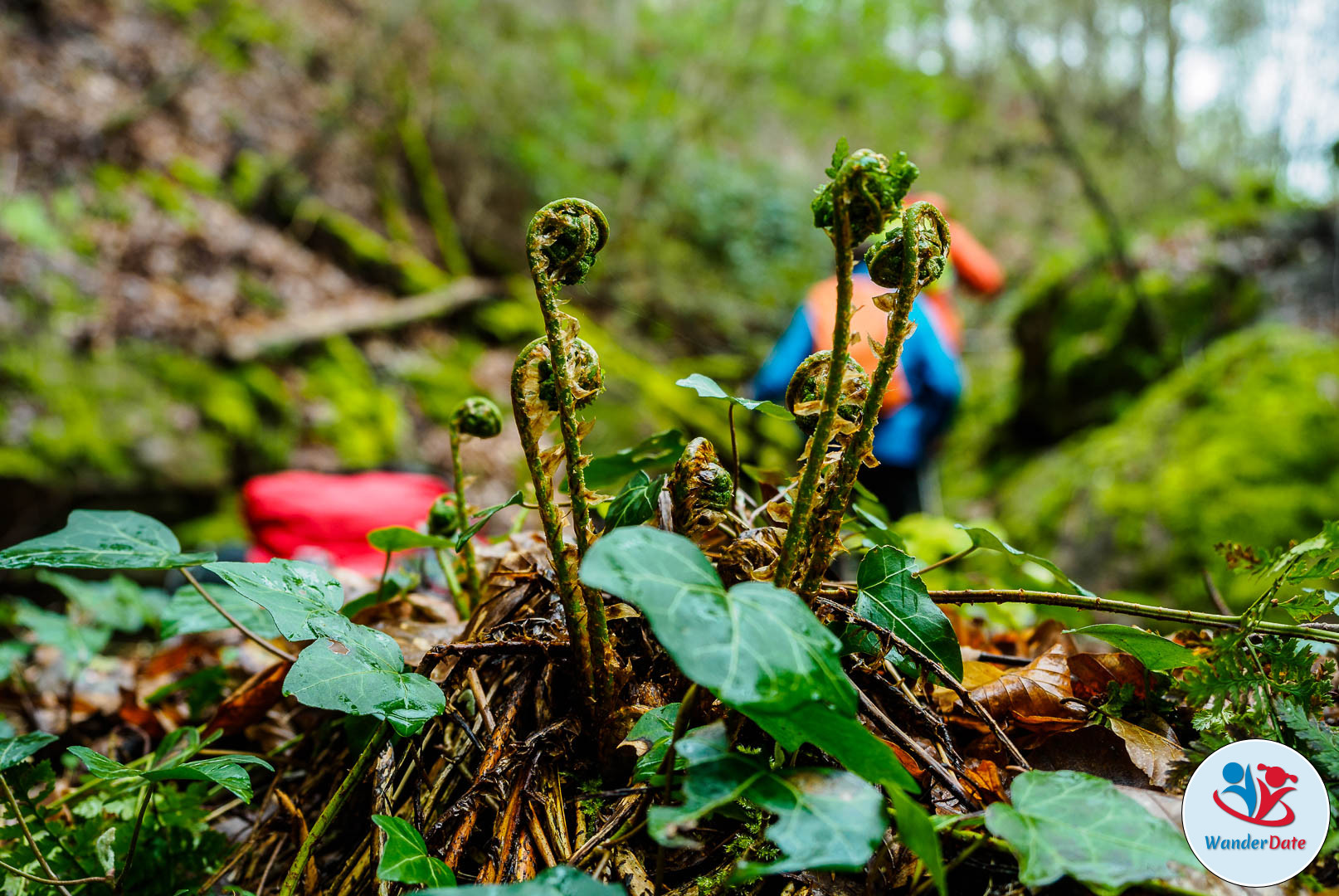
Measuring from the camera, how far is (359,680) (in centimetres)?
68

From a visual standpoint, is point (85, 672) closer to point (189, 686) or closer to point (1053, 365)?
point (189, 686)

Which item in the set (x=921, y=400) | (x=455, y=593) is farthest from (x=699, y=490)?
(x=921, y=400)

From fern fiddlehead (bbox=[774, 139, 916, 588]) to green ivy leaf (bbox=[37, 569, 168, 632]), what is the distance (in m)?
1.73

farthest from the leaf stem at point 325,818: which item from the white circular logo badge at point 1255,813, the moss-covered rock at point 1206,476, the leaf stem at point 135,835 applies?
the moss-covered rock at point 1206,476

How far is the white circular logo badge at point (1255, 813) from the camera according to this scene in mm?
611

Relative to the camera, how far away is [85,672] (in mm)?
1795

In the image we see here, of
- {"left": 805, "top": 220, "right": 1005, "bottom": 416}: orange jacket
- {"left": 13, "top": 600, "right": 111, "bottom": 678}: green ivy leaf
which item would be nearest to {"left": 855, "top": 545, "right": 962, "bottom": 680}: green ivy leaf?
{"left": 13, "top": 600, "right": 111, "bottom": 678}: green ivy leaf

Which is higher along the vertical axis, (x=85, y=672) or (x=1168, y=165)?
(x=1168, y=165)

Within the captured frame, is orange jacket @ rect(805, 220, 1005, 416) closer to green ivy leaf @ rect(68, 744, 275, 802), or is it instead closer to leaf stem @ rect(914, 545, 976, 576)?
leaf stem @ rect(914, 545, 976, 576)

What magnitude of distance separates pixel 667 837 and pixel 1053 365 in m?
7.13

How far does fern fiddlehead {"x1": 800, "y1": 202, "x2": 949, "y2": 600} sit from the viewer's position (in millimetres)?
601

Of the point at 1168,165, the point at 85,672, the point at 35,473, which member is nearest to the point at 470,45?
the point at 35,473

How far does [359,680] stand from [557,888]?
11.4 inches

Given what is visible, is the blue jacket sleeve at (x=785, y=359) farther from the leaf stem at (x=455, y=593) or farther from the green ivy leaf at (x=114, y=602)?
the leaf stem at (x=455, y=593)
